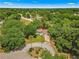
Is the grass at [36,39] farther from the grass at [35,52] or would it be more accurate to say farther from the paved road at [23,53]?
the grass at [35,52]

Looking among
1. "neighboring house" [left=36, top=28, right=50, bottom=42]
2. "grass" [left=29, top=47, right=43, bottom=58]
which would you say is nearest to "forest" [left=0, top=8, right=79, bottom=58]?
"neighboring house" [left=36, top=28, right=50, bottom=42]

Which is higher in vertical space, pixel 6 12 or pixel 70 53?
pixel 6 12

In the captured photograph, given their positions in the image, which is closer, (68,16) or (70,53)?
(70,53)

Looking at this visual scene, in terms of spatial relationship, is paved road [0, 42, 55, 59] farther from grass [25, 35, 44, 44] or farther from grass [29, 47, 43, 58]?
grass [25, 35, 44, 44]

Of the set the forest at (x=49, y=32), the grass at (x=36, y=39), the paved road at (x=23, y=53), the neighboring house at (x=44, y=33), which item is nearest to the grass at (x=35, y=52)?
the paved road at (x=23, y=53)

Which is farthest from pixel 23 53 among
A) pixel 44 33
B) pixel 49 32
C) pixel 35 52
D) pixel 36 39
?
pixel 44 33

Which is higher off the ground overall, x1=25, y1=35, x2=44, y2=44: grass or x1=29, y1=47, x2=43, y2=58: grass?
x1=25, y1=35, x2=44, y2=44: grass

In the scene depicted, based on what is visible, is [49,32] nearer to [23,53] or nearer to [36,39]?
[36,39]

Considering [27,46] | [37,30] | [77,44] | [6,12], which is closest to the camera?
[77,44]

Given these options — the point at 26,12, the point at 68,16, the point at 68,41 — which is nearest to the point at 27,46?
the point at 68,41

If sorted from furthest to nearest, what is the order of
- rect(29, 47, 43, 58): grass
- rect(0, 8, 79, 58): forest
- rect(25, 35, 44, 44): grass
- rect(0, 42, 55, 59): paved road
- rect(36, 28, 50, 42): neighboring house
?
rect(36, 28, 50, 42): neighboring house, rect(25, 35, 44, 44): grass, rect(0, 8, 79, 58): forest, rect(29, 47, 43, 58): grass, rect(0, 42, 55, 59): paved road

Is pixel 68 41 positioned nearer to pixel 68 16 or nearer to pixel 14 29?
pixel 14 29
